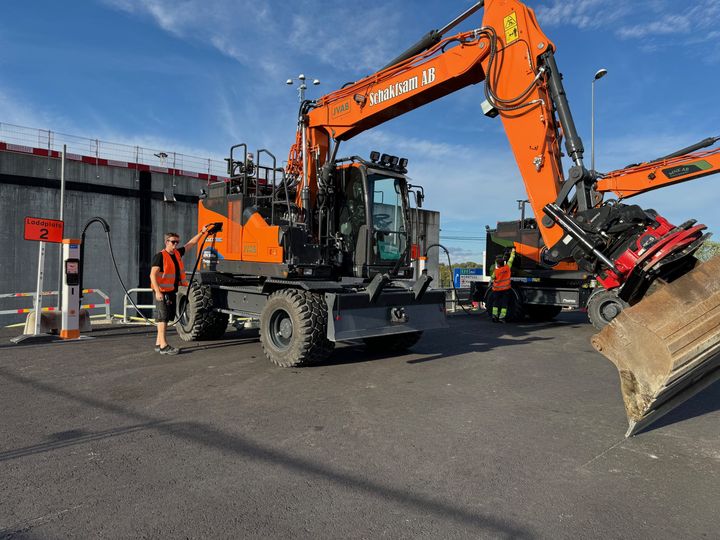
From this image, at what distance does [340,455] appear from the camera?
389cm

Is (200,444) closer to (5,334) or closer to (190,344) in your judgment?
(190,344)

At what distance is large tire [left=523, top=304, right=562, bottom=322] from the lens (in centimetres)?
1510

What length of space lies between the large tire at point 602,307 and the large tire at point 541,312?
8.55 feet

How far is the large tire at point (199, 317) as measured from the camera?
913 cm

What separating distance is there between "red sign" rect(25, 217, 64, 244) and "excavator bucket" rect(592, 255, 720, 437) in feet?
31.6

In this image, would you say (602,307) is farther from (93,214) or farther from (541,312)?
(93,214)

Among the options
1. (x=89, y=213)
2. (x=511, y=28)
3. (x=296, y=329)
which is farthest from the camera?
(x=89, y=213)

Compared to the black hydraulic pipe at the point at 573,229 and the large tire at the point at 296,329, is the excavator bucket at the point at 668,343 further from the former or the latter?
the large tire at the point at 296,329

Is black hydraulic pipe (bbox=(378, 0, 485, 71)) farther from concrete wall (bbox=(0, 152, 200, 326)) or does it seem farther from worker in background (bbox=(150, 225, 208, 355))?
concrete wall (bbox=(0, 152, 200, 326))

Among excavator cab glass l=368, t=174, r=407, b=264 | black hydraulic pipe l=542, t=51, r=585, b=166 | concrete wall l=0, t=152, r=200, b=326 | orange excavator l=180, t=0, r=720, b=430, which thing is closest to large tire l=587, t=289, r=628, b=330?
orange excavator l=180, t=0, r=720, b=430

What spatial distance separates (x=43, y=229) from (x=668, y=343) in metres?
10.2

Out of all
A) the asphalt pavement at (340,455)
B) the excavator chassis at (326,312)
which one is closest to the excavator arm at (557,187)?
the asphalt pavement at (340,455)

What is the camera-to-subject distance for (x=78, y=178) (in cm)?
1648

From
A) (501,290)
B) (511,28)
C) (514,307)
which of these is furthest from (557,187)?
(514,307)
